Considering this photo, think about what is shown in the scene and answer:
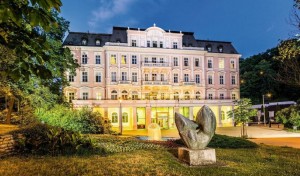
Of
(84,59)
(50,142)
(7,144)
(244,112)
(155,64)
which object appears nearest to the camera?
(7,144)

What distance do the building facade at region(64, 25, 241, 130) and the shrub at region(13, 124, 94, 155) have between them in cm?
2585

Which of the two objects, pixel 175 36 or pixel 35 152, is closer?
pixel 35 152

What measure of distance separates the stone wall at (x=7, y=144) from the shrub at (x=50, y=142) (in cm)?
21

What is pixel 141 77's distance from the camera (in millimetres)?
40625

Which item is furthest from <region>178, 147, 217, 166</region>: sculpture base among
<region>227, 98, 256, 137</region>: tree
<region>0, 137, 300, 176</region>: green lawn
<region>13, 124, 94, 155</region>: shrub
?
<region>227, 98, 256, 137</region>: tree

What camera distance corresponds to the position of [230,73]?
45.7 m

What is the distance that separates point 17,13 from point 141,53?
127 ft

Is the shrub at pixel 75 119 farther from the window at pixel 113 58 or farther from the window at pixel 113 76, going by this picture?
the window at pixel 113 58

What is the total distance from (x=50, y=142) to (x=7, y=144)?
1.52m

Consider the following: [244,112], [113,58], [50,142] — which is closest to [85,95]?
[113,58]

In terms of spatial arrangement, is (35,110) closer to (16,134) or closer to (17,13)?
(16,134)

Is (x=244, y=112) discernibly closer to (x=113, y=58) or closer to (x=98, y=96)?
(x=113, y=58)

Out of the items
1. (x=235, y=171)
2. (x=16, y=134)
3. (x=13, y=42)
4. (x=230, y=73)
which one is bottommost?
(x=235, y=171)

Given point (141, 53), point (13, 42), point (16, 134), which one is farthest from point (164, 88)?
point (13, 42)
